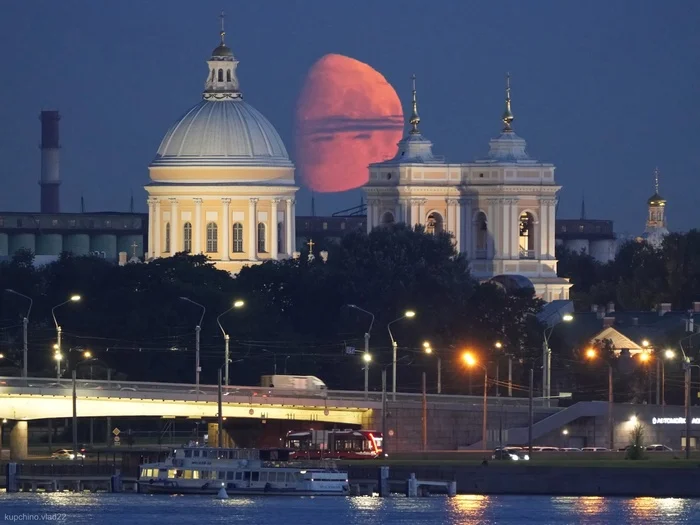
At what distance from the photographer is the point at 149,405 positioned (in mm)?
156500

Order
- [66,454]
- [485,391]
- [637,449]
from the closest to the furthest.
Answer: [637,449] → [66,454] → [485,391]

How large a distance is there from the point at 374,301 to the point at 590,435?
123 ft

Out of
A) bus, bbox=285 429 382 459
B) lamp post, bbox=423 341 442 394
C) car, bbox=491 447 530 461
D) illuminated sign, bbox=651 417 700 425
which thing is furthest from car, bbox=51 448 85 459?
illuminated sign, bbox=651 417 700 425

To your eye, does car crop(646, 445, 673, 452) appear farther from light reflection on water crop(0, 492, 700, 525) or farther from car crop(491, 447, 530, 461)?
light reflection on water crop(0, 492, 700, 525)

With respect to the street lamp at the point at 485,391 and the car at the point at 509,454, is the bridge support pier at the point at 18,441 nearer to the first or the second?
the street lamp at the point at 485,391

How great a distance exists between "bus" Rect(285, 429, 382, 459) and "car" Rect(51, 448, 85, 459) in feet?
27.1

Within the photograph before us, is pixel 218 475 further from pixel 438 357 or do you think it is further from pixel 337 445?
pixel 438 357

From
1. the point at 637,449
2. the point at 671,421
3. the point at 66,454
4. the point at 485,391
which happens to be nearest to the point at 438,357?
the point at 485,391

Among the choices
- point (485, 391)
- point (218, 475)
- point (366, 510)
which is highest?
point (485, 391)

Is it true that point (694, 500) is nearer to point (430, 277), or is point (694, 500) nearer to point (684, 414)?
point (684, 414)

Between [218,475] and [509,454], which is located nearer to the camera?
[218,475]

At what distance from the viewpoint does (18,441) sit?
154 m

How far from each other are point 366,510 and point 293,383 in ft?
106

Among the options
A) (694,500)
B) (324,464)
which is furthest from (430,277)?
(694,500)
